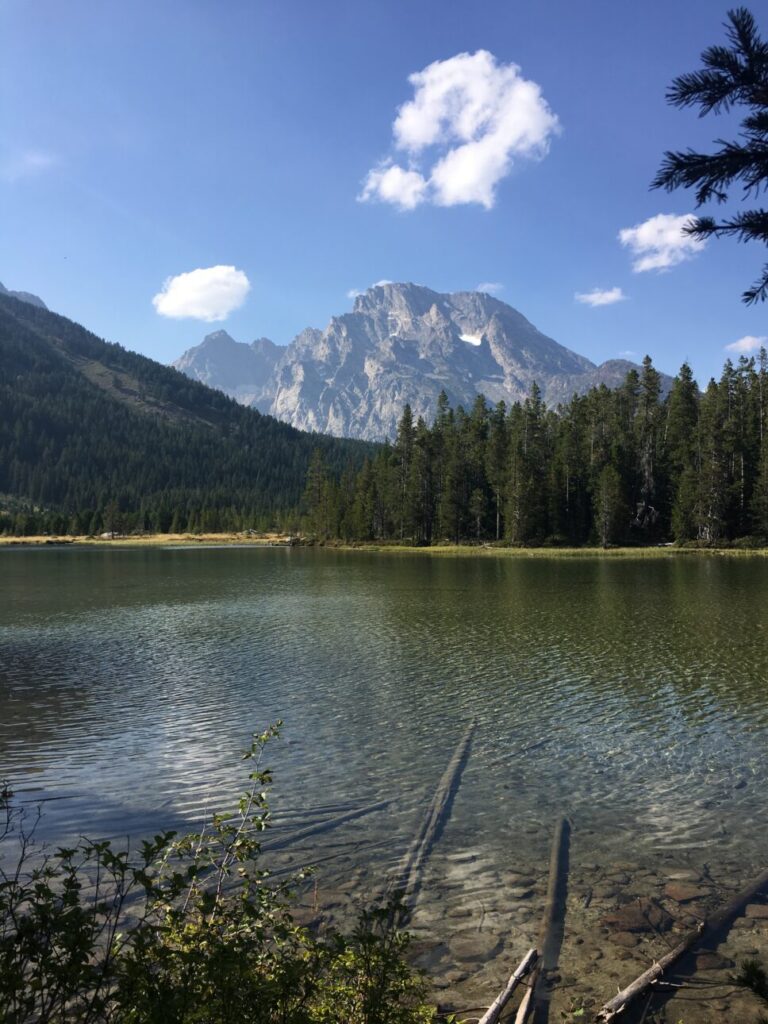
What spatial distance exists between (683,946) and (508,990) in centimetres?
299

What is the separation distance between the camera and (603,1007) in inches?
289

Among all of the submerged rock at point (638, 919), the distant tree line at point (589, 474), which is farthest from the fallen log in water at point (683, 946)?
the distant tree line at point (589, 474)

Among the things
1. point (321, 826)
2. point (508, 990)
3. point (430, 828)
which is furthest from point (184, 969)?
point (430, 828)

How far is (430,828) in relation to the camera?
488 inches

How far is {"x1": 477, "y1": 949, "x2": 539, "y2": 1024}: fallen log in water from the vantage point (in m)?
6.65

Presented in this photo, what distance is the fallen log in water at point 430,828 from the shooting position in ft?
34.4

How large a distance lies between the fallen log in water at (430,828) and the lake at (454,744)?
24cm

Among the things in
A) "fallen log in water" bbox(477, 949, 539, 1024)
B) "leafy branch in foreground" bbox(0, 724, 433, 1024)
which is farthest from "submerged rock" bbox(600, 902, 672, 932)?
"leafy branch in foreground" bbox(0, 724, 433, 1024)

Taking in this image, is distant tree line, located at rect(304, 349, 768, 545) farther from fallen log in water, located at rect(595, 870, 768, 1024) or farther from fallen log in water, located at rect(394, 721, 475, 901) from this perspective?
fallen log in water, located at rect(595, 870, 768, 1024)

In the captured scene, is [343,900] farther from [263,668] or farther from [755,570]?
[755,570]

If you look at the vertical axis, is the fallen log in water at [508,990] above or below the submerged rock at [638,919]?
above

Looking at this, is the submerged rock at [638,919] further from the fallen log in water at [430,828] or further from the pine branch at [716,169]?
the pine branch at [716,169]

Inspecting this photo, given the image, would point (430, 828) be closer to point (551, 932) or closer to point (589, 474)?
point (551, 932)

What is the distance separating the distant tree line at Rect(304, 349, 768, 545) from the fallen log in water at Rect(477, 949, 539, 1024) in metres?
103
